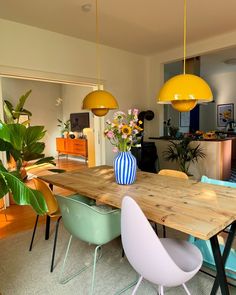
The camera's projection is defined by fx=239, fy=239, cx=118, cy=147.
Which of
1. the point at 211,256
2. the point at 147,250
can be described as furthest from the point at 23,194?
the point at 211,256

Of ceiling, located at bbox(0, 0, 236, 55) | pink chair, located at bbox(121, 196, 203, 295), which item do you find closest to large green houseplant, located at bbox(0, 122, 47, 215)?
pink chair, located at bbox(121, 196, 203, 295)

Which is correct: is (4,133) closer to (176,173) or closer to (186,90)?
(186,90)

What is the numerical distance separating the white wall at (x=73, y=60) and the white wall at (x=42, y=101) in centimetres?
416

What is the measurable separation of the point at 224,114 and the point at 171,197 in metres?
7.45

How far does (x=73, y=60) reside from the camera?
13.3 feet

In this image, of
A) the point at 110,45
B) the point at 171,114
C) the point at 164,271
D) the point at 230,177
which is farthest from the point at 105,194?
the point at 171,114

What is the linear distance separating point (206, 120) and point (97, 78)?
232 inches

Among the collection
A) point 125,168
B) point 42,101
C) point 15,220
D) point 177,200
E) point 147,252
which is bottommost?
point 15,220

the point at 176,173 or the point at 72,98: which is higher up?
the point at 72,98

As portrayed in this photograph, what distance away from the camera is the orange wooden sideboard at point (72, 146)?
24.7ft

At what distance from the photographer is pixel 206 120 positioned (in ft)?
29.4

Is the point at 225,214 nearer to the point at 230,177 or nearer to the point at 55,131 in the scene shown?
the point at 230,177

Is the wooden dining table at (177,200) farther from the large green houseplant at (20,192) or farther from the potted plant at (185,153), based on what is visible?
the potted plant at (185,153)

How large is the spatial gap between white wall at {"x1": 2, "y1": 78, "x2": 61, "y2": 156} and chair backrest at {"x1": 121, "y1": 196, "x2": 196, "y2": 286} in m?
7.15
